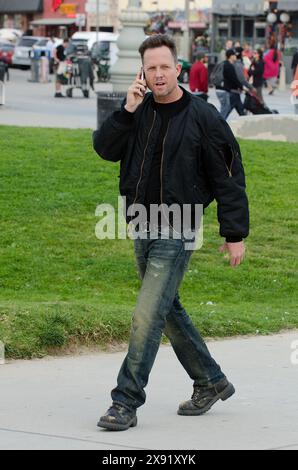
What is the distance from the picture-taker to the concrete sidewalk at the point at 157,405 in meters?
6.05

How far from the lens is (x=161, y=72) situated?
6297 millimetres

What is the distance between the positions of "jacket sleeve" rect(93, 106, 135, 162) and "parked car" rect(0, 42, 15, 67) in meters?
54.5

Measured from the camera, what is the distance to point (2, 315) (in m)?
8.12

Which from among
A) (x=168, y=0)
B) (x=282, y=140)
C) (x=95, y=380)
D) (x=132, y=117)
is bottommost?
(x=168, y=0)

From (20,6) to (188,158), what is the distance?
8762 centimetres

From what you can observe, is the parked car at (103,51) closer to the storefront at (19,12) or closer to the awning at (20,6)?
the awning at (20,6)

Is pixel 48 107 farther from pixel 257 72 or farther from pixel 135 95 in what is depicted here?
pixel 135 95

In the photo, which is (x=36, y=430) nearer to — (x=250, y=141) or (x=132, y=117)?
(x=132, y=117)

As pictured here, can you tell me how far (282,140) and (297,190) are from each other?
4173 millimetres

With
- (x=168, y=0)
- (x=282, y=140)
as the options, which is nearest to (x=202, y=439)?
(x=282, y=140)

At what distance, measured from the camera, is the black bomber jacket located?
6297 millimetres

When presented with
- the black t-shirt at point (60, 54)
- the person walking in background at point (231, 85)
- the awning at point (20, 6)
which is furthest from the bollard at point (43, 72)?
the awning at point (20, 6)

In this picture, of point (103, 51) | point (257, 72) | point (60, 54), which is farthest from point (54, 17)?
point (257, 72)
